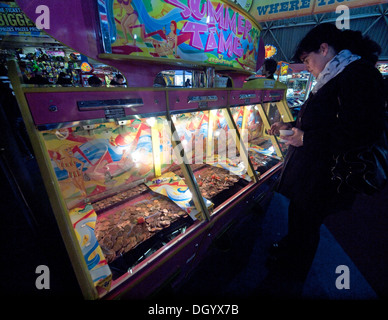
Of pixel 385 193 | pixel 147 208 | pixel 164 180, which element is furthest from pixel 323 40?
pixel 385 193

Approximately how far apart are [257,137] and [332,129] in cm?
292

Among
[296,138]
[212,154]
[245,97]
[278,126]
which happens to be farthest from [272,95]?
[296,138]

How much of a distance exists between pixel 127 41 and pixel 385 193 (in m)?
6.02

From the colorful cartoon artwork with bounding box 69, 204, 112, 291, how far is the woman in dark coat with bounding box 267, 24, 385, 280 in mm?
1959

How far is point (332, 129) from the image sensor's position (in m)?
1.44

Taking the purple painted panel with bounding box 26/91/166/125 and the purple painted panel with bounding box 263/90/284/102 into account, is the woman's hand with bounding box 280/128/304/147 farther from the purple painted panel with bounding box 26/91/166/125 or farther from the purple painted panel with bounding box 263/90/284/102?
the purple painted panel with bounding box 26/91/166/125

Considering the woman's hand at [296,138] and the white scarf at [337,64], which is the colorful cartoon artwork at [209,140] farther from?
the white scarf at [337,64]

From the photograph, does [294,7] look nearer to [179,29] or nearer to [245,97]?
[245,97]

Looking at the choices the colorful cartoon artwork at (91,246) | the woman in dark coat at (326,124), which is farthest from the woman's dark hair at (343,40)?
the colorful cartoon artwork at (91,246)

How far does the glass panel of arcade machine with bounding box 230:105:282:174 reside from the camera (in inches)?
120

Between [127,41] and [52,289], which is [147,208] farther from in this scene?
[127,41]

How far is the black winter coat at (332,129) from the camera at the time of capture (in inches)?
50.1

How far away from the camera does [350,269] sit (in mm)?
2227
